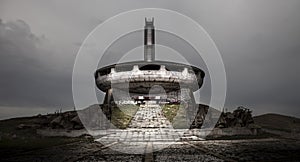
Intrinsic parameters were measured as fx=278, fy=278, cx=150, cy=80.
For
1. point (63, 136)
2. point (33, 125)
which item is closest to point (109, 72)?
point (33, 125)

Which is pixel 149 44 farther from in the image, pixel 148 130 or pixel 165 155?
pixel 165 155

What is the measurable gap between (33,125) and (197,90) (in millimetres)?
25232

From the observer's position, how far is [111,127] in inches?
723

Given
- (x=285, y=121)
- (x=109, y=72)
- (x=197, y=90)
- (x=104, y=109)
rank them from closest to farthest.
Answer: (x=104, y=109)
(x=285, y=121)
(x=109, y=72)
(x=197, y=90)

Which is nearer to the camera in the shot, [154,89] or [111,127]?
[111,127]

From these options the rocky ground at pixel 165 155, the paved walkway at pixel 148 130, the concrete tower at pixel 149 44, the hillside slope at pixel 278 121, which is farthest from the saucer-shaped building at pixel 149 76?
the rocky ground at pixel 165 155

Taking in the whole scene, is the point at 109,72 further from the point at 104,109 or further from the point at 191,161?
the point at 191,161

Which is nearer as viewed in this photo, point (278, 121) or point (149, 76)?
point (278, 121)

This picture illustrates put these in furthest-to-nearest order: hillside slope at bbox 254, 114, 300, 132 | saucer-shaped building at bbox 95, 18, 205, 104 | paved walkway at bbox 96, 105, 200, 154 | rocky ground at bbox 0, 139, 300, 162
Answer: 1. saucer-shaped building at bbox 95, 18, 205, 104
2. hillside slope at bbox 254, 114, 300, 132
3. paved walkway at bbox 96, 105, 200, 154
4. rocky ground at bbox 0, 139, 300, 162

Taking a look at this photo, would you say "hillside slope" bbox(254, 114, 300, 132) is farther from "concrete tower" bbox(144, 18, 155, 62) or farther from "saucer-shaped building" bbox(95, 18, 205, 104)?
"concrete tower" bbox(144, 18, 155, 62)

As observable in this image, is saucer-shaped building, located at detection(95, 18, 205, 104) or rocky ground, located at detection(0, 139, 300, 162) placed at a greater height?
saucer-shaped building, located at detection(95, 18, 205, 104)

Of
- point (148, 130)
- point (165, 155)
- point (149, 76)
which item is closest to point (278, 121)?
point (149, 76)

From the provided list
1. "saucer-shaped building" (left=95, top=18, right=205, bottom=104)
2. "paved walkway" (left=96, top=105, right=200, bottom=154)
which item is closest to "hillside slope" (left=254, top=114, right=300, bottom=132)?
"saucer-shaped building" (left=95, top=18, right=205, bottom=104)

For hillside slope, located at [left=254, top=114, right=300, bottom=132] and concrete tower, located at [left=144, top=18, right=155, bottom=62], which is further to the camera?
concrete tower, located at [left=144, top=18, right=155, bottom=62]
